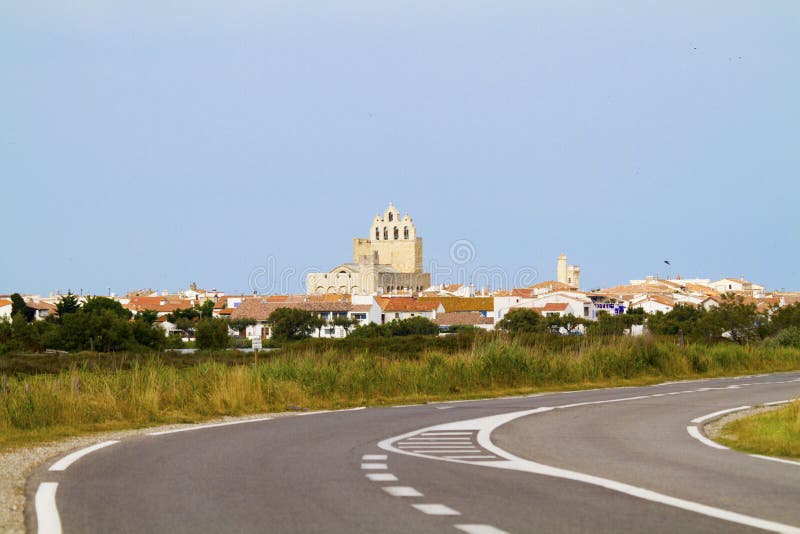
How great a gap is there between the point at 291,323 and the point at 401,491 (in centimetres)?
14297

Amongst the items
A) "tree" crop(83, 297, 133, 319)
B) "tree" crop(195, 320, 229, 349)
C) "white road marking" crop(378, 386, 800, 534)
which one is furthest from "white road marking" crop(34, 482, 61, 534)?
"tree" crop(195, 320, 229, 349)

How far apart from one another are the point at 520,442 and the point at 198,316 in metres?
167

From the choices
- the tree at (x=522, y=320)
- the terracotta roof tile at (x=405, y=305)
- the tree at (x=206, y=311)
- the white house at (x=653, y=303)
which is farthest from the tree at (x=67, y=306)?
the white house at (x=653, y=303)

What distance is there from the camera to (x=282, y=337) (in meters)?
149

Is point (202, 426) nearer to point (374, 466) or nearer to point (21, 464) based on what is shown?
point (21, 464)

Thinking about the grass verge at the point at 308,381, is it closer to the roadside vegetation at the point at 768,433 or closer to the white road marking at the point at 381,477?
the white road marking at the point at 381,477

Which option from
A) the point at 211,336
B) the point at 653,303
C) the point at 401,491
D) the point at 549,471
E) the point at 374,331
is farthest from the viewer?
the point at 653,303

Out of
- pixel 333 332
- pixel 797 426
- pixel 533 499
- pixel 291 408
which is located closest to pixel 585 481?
pixel 533 499

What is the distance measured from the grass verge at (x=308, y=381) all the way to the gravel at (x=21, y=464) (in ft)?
1.92

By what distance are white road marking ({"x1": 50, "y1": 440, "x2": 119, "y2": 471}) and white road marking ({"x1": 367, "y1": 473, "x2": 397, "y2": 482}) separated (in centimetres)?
328

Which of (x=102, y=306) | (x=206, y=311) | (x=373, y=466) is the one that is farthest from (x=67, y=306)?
(x=373, y=466)

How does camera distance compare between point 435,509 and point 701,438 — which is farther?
point 701,438

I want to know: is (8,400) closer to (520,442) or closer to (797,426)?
(520,442)

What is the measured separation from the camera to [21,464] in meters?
12.9
